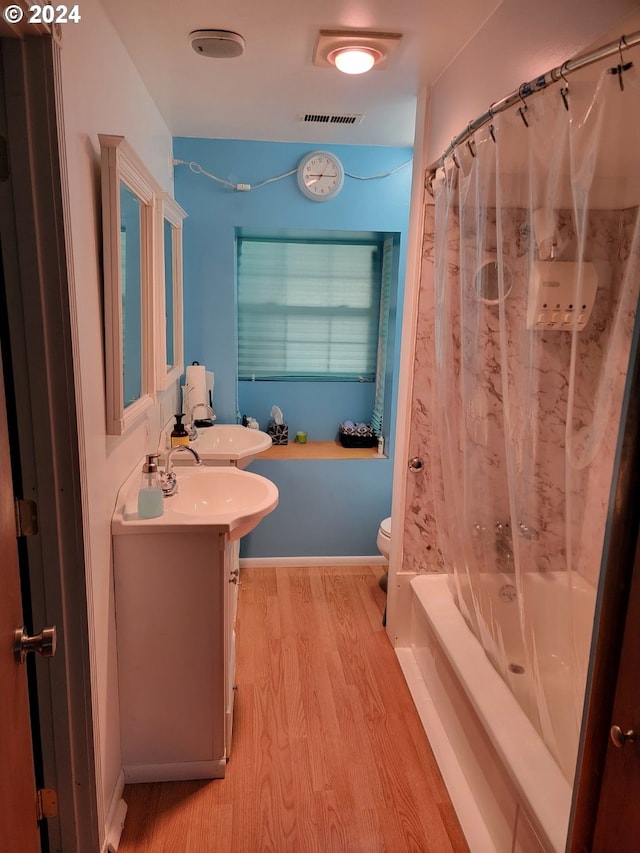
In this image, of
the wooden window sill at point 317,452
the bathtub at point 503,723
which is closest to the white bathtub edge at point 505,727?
the bathtub at point 503,723

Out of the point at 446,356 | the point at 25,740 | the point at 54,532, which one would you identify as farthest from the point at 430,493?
the point at 25,740

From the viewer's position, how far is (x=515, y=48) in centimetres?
163

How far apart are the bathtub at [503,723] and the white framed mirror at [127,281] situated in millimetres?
1365

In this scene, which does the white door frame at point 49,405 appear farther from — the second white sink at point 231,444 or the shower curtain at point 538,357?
the second white sink at point 231,444

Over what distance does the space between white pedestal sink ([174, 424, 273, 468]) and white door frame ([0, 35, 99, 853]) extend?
1383 millimetres

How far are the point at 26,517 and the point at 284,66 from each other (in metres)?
1.84

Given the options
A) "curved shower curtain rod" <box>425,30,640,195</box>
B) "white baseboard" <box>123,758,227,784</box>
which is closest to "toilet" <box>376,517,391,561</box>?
"white baseboard" <box>123,758,227,784</box>

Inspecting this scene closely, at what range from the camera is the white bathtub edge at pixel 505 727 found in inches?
56.7

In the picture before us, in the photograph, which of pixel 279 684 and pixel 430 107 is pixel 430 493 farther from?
pixel 430 107

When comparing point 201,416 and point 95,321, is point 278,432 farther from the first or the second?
point 95,321

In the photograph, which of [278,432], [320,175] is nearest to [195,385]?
[278,432]

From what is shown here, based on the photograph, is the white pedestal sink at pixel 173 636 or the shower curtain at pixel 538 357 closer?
the shower curtain at pixel 538 357

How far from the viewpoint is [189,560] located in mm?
1853

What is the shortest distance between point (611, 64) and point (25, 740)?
195 centimetres
